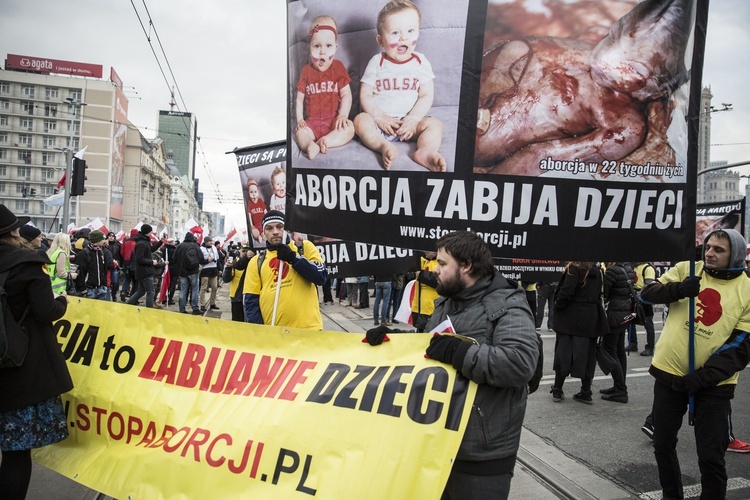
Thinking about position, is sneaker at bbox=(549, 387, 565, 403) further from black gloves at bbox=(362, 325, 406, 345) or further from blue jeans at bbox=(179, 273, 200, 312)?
blue jeans at bbox=(179, 273, 200, 312)

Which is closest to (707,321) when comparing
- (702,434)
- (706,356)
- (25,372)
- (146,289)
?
(706,356)

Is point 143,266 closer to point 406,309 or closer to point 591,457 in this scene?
point 406,309

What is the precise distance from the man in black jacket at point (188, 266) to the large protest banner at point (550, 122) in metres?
10.5

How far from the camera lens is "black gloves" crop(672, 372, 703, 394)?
3.18 m

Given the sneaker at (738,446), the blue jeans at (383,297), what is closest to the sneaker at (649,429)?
the sneaker at (738,446)

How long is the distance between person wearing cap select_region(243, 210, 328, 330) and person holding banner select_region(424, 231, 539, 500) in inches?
78.4

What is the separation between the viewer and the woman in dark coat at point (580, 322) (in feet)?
20.1

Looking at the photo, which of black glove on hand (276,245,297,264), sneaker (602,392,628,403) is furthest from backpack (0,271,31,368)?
sneaker (602,392,628,403)

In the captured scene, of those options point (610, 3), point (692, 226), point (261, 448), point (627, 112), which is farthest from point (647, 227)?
point (261, 448)

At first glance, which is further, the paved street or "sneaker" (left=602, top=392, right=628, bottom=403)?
"sneaker" (left=602, top=392, right=628, bottom=403)

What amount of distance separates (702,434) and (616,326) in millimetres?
3266

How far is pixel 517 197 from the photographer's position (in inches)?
112

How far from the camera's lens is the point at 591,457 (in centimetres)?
453

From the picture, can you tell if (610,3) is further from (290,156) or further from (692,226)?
(290,156)
